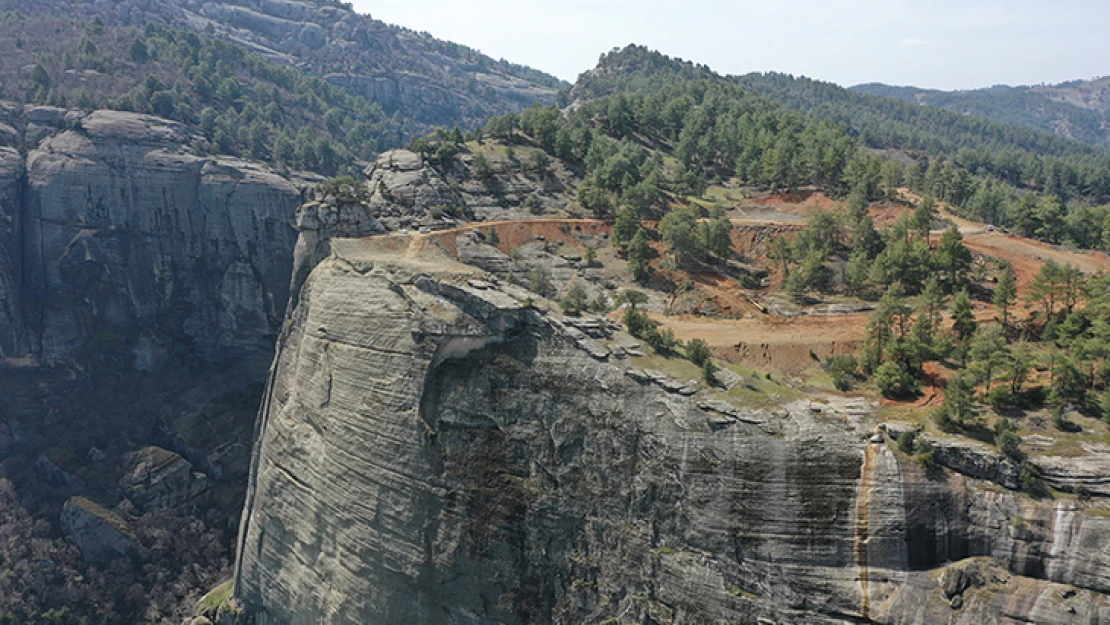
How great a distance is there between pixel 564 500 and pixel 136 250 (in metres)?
81.1

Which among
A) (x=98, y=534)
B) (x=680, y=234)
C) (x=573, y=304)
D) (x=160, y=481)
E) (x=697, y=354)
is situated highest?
(x=680, y=234)

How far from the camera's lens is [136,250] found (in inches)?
3516

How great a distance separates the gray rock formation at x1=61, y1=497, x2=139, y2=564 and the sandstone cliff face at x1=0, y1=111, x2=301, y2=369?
25.4 metres

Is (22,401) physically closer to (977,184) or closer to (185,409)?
(185,409)

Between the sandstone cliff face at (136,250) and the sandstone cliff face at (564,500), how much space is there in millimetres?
47581

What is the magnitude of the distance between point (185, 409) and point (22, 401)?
19665 millimetres

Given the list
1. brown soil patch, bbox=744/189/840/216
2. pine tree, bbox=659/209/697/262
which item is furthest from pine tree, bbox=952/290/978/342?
brown soil patch, bbox=744/189/840/216

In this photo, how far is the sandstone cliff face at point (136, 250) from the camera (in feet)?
287

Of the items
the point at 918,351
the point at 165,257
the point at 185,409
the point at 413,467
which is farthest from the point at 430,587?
the point at 165,257

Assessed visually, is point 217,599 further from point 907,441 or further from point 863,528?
point 907,441

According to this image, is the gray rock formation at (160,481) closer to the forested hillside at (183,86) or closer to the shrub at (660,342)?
the forested hillside at (183,86)

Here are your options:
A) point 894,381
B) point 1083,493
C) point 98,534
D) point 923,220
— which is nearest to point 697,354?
point 894,381

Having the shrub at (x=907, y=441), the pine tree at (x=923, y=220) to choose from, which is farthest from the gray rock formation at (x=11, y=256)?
the pine tree at (x=923, y=220)

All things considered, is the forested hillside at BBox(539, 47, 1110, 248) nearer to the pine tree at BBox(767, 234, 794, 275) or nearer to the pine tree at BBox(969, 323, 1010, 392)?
the pine tree at BBox(767, 234, 794, 275)
